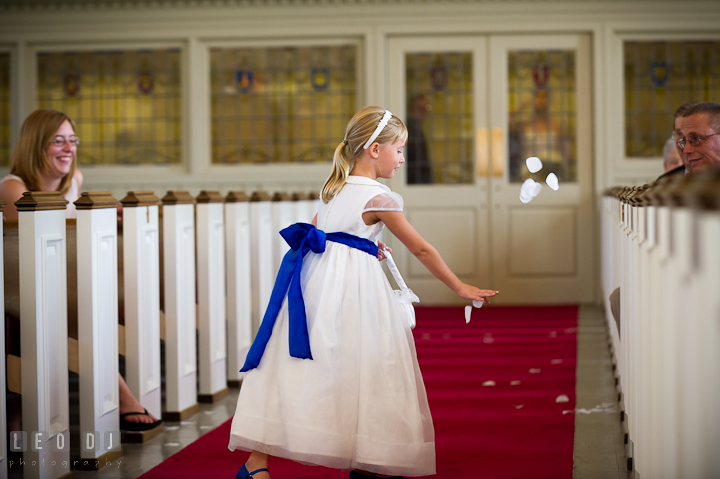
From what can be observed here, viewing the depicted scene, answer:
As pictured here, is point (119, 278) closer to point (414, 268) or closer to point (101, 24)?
point (414, 268)

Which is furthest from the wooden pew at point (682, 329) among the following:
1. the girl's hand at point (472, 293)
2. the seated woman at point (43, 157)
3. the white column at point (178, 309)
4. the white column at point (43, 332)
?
the seated woman at point (43, 157)

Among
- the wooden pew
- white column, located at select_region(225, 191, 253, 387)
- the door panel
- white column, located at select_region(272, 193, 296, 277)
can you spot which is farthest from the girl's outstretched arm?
the door panel

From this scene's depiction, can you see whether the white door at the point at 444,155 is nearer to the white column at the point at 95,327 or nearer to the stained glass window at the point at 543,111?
the stained glass window at the point at 543,111

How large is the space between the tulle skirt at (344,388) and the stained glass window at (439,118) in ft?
15.1

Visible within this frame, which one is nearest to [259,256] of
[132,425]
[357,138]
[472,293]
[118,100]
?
[132,425]

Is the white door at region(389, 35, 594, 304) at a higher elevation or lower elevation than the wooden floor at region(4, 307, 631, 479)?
higher

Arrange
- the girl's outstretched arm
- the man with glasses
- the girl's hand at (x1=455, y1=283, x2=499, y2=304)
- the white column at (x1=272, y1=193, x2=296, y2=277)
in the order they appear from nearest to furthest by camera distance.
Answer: the girl's hand at (x1=455, y1=283, x2=499, y2=304)
the girl's outstretched arm
the man with glasses
the white column at (x1=272, y1=193, x2=296, y2=277)

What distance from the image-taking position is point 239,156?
675 cm

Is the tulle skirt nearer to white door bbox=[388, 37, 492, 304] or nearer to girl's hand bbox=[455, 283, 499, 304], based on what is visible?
girl's hand bbox=[455, 283, 499, 304]

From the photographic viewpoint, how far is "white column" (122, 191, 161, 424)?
2689 mm

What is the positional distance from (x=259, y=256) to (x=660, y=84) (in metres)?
4.19

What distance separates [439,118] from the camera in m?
6.56

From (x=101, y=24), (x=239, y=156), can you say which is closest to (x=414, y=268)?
(x=239, y=156)

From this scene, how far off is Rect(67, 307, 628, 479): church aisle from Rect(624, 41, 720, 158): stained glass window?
2.35m
